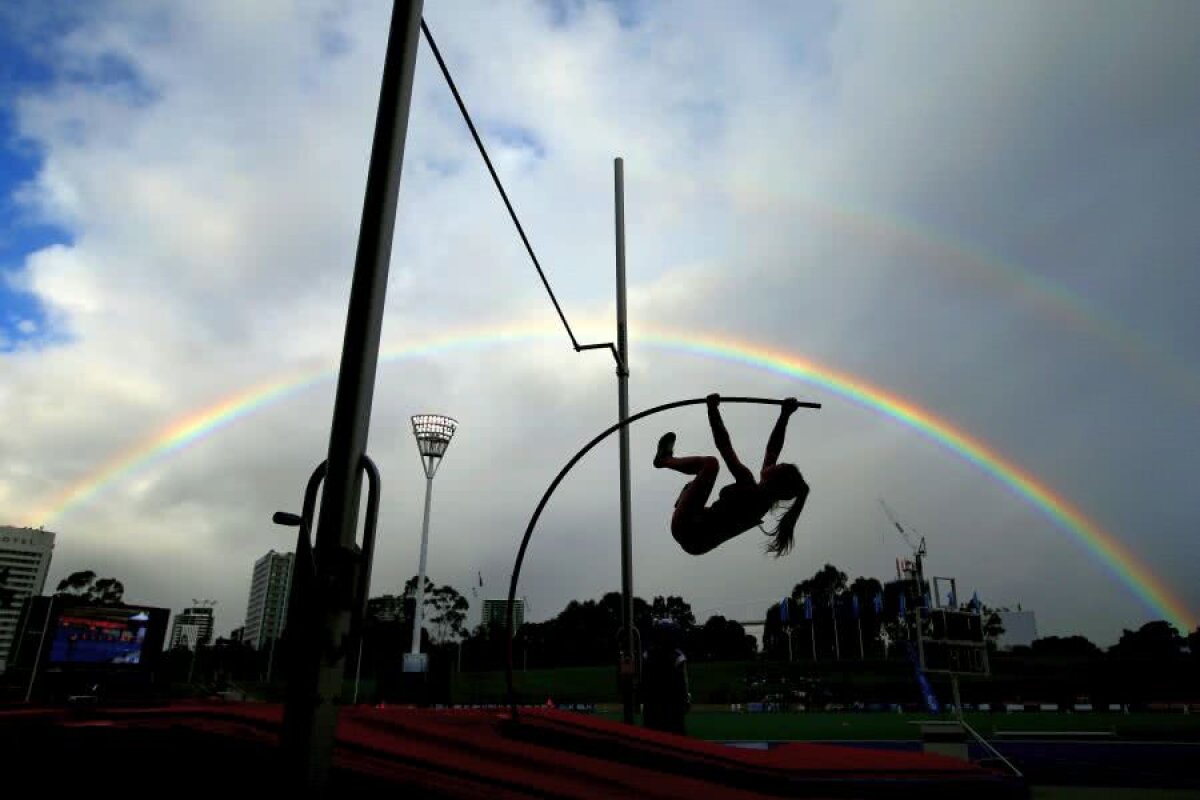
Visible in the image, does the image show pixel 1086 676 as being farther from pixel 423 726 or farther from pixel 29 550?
pixel 29 550

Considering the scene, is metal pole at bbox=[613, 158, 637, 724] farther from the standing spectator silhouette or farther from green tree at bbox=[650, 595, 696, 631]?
green tree at bbox=[650, 595, 696, 631]

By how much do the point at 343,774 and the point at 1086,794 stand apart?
873cm

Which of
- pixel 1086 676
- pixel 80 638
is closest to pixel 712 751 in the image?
pixel 80 638

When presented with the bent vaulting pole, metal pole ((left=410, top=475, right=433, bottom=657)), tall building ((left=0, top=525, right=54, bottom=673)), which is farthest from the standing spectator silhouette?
tall building ((left=0, top=525, right=54, bottom=673))

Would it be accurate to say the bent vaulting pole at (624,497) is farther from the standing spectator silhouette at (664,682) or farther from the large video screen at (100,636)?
the large video screen at (100,636)

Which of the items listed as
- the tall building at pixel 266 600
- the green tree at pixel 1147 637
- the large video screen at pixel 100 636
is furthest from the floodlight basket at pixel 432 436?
the green tree at pixel 1147 637

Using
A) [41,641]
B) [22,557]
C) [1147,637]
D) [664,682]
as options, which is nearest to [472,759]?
[664,682]

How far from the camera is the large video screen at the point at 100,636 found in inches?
642

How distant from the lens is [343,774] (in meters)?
2.29

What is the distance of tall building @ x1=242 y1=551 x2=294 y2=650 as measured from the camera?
7679cm

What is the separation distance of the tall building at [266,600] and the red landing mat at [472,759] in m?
61.0

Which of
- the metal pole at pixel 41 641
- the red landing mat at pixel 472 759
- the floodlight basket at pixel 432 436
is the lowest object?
the red landing mat at pixel 472 759

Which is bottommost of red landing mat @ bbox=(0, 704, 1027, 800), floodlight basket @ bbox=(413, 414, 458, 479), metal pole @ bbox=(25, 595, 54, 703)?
red landing mat @ bbox=(0, 704, 1027, 800)

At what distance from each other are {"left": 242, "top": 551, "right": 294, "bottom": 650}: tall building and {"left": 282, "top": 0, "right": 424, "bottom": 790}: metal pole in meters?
62.4
